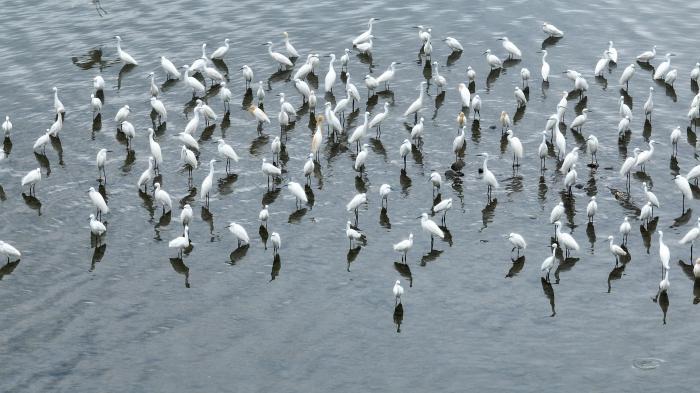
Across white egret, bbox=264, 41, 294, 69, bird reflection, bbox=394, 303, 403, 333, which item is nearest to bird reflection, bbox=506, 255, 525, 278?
bird reflection, bbox=394, 303, 403, 333

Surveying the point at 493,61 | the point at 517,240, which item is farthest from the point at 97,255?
the point at 493,61

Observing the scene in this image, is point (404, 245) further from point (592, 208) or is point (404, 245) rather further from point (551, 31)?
point (551, 31)

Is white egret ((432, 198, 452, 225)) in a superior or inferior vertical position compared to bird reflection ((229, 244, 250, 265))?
superior

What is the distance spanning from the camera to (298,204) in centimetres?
4566

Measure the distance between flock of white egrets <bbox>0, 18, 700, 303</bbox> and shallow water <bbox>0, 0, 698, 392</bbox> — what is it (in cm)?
58

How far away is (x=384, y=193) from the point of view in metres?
44.2

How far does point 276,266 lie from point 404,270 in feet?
15.1

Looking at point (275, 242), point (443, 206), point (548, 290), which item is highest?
point (443, 206)

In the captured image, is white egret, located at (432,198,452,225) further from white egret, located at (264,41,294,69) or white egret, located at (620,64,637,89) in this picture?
white egret, located at (264,41,294,69)

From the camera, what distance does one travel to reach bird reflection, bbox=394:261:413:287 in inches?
1603

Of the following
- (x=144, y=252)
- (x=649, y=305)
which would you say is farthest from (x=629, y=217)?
(x=144, y=252)

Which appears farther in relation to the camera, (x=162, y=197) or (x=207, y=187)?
(x=207, y=187)

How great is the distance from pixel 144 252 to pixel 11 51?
2359 centimetres

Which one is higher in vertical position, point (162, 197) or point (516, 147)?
point (516, 147)
